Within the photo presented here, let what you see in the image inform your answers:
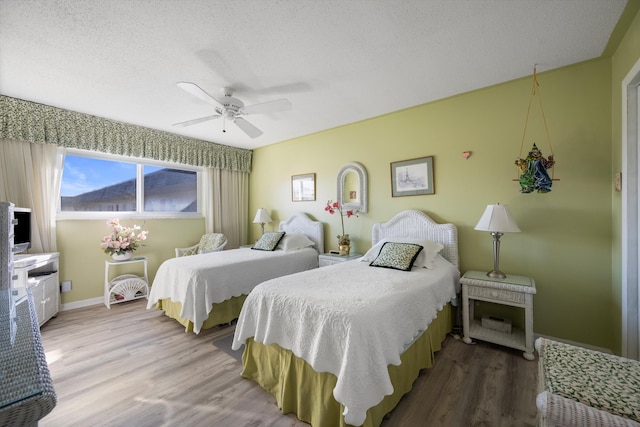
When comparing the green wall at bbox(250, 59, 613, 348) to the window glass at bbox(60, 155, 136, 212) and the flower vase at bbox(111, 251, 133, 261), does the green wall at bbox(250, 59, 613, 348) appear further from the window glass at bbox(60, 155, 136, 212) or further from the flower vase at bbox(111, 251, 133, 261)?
the window glass at bbox(60, 155, 136, 212)

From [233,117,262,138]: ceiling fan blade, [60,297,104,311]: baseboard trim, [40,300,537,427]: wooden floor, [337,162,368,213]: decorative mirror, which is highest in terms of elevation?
[233,117,262,138]: ceiling fan blade

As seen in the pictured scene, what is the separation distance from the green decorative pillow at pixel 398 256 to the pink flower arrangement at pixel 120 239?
3278 millimetres

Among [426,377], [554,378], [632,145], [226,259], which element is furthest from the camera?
[226,259]

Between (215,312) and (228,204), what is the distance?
99.5 inches

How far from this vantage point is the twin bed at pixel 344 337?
1.43m

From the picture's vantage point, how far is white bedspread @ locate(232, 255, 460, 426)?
140 cm

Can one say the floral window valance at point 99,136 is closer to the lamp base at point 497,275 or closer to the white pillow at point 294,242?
the white pillow at point 294,242

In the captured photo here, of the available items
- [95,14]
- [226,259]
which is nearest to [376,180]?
[226,259]

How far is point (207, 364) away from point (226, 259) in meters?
1.21

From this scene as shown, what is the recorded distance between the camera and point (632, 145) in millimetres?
1862

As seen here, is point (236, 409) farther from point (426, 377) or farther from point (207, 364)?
point (426, 377)

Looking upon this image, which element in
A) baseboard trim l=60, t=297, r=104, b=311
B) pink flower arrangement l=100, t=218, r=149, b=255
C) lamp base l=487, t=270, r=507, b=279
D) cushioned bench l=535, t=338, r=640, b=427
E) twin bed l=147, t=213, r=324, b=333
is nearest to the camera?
cushioned bench l=535, t=338, r=640, b=427

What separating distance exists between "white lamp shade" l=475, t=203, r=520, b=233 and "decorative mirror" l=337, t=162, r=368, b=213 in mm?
1556

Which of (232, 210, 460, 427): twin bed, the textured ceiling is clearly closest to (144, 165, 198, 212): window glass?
the textured ceiling
